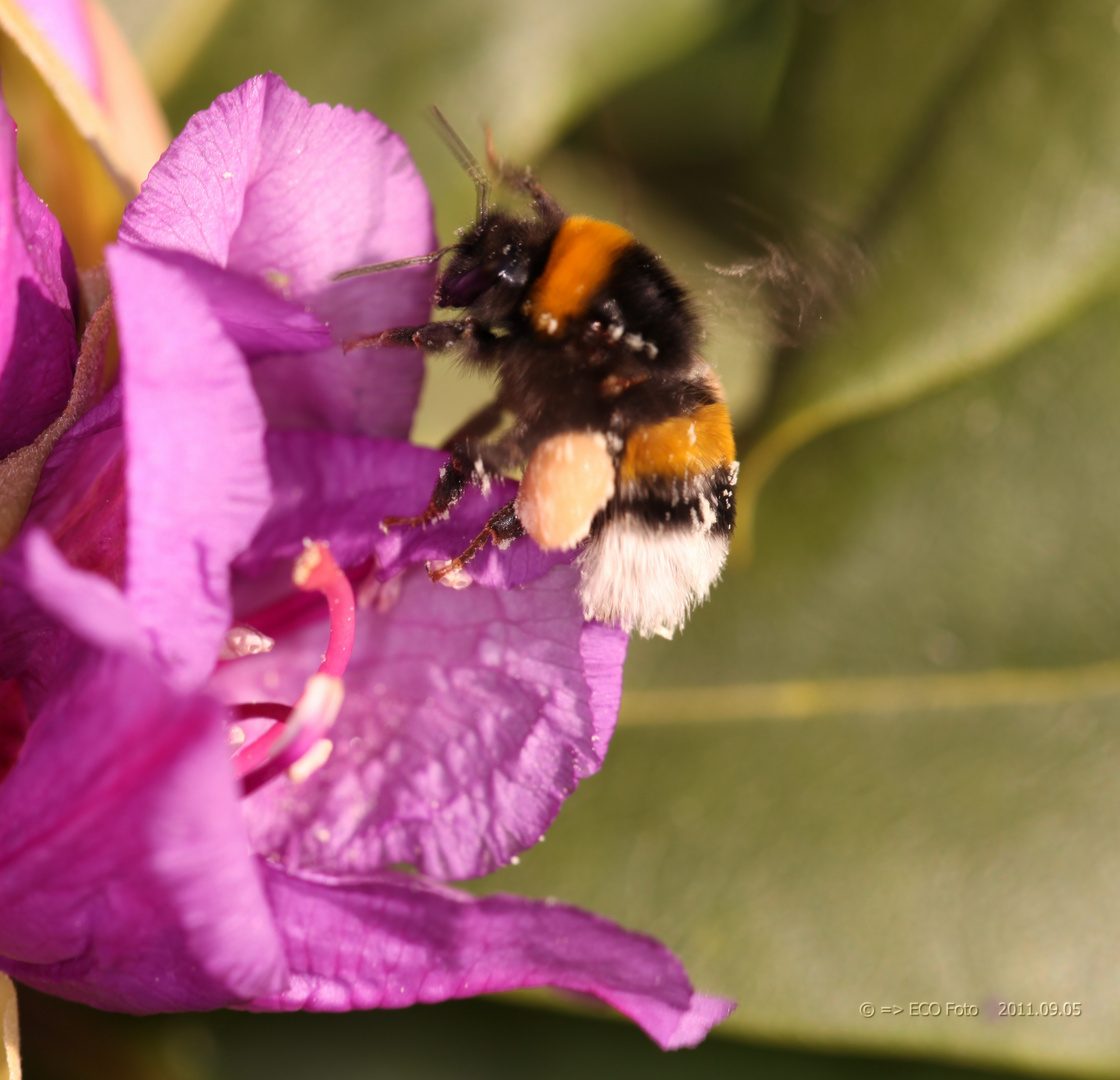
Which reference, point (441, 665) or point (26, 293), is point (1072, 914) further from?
point (26, 293)

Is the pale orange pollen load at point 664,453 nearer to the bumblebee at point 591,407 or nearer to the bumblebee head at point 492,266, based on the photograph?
the bumblebee at point 591,407

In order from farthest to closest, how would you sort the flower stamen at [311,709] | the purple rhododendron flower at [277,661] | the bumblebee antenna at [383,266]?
1. the bumblebee antenna at [383,266]
2. the flower stamen at [311,709]
3. the purple rhododendron flower at [277,661]

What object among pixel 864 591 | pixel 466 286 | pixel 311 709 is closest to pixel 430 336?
pixel 466 286

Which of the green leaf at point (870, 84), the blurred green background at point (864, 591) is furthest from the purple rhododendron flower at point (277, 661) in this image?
the green leaf at point (870, 84)

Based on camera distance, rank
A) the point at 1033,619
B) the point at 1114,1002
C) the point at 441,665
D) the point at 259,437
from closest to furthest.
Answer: the point at 259,437 → the point at 441,665 → the point at 1114,1002 → the point at 1033,619

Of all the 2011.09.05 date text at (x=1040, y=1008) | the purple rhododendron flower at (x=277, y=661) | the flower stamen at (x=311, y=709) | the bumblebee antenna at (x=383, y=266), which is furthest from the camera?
the 2011.09.05 date text at (x=1040, y=1008)

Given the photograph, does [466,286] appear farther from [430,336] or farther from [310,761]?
[310,761]

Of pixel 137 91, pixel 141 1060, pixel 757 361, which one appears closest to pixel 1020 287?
pixel 757 361
